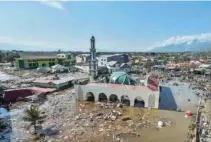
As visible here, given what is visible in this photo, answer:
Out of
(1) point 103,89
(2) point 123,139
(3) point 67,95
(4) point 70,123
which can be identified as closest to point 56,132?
(4) point 70,123

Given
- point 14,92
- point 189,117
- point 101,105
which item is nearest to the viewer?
point 189,117

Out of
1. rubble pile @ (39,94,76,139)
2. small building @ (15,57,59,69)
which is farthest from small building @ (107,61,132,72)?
rubble pile @ (39,94,76,139)

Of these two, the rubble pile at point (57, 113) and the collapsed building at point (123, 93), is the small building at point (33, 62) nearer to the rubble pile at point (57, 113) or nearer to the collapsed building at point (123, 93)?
the rubble pile at point (57, 113)

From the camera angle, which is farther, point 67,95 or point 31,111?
point 67,95

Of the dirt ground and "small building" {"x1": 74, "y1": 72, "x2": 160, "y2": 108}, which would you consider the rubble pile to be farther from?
the dirt ground

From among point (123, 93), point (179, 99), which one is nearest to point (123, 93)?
point (123, 93)

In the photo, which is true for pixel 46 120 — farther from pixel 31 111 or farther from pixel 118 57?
pixel 118 57
